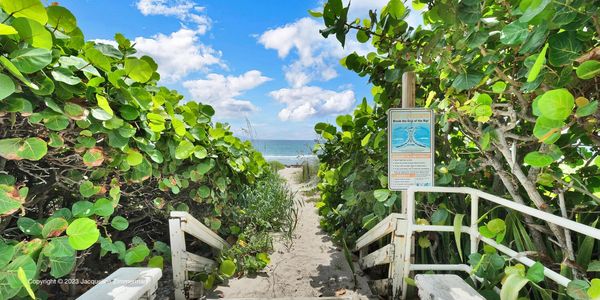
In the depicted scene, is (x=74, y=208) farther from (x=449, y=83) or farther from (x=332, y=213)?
(x=332, y=213)

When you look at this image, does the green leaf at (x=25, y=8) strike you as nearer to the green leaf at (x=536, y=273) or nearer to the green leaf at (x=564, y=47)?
the green leaf at (x=564, y=47)

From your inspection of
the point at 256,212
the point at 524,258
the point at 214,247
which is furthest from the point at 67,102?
the point at 256,212

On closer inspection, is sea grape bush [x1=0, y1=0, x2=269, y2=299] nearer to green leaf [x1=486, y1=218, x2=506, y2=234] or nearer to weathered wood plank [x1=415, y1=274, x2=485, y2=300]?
weathered wood plank [x1=415, y1=274, x2=485, y2=300]

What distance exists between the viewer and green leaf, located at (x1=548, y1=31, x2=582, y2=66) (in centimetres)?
95

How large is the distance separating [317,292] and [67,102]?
2.33m

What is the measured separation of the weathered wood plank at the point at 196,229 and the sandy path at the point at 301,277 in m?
0.40

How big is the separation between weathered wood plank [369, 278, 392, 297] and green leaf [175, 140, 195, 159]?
179 cm

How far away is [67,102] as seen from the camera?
1.25m

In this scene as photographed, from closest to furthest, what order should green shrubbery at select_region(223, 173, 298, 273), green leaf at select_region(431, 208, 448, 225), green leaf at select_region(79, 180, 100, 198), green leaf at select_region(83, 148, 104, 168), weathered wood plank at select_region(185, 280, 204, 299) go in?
1. green leaf at select_region(83, 148, 104, 168)
2. green leaf at select_region(79, 180, 100, 198)
3. green leaf at select_region(431, 208, 448, 225)
4. weathered wood plank at select_region(185, 280, 204, 299)
5. green shrubbery at select_region(223, 173, 298, 273)

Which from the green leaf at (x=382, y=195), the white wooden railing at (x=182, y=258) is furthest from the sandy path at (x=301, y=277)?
the green leaf at (x=382, y=195)

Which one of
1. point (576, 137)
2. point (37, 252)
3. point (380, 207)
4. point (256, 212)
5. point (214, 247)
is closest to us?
point (37, 252)

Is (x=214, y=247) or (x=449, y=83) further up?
(x=449, y=83)

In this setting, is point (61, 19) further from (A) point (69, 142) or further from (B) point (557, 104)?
(B) point (557, 104)

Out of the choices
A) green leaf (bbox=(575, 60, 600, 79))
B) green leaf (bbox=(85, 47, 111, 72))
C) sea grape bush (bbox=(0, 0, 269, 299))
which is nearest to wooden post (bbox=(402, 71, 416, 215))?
green leaf (bbox=(575, 60, 600, 79))
